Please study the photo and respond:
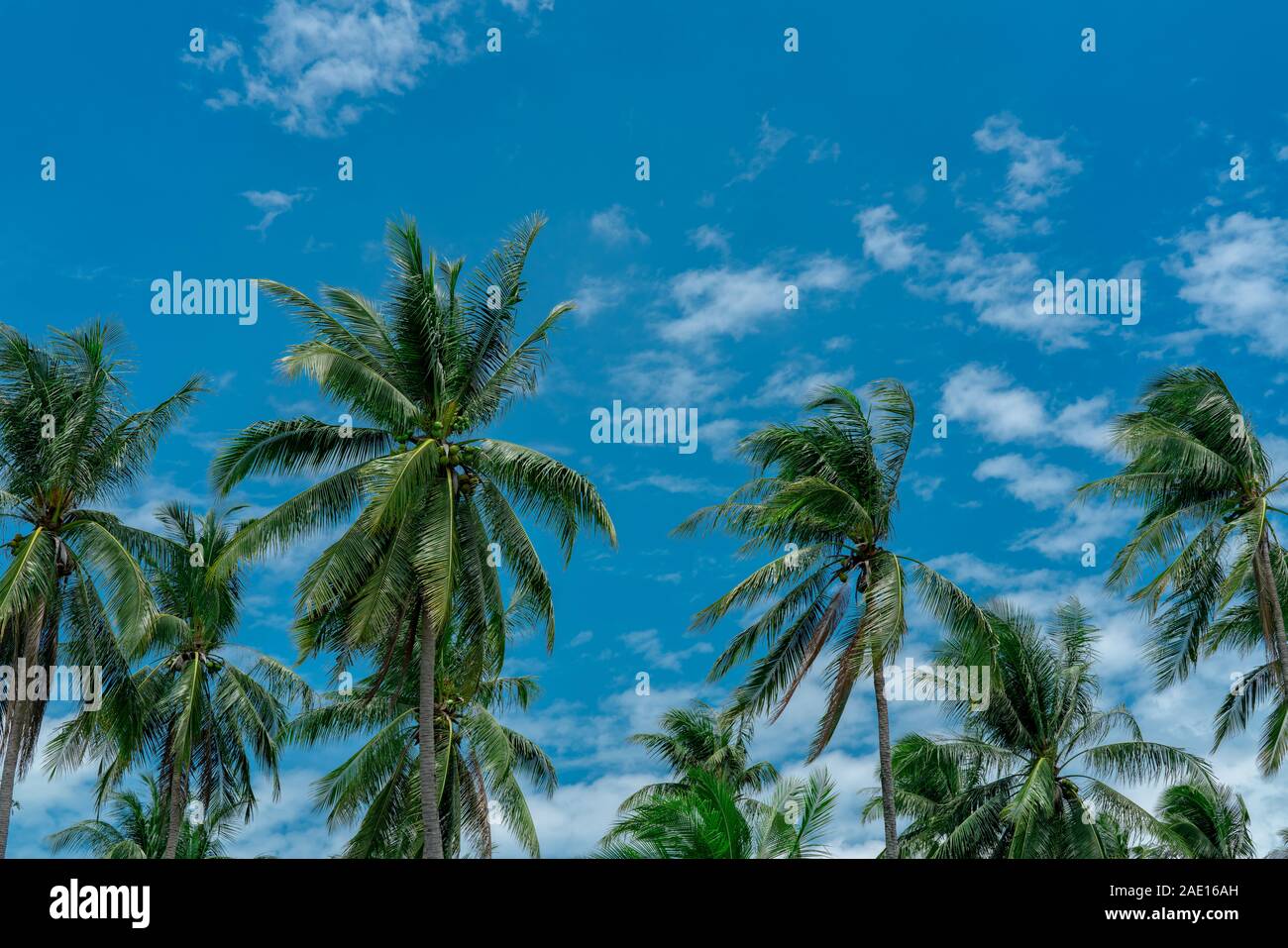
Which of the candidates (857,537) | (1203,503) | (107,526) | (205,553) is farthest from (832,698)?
(205,553)

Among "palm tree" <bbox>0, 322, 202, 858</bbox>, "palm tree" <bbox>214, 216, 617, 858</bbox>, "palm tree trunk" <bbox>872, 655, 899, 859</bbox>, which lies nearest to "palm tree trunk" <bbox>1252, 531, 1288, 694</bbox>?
"palm tree trunk" <bbox>872, 655, 899, 859</bbox>

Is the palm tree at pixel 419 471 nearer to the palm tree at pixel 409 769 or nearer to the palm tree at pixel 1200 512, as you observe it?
the palm tree at pixel 409 769

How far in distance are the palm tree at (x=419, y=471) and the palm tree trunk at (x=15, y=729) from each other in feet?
19.5

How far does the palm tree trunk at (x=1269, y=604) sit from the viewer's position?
25.6 meters

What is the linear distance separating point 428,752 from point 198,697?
10.9 metres

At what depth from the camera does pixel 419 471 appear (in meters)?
21.6

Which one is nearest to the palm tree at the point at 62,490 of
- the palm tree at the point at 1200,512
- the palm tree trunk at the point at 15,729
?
the palm tree trunk at the point at 15,729

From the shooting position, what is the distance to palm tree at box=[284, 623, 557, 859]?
2741cm

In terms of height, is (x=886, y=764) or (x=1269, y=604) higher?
(x=1269, y=604)

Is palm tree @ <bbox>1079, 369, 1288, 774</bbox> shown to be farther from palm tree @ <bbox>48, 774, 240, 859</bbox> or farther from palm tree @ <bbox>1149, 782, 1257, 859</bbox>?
palm tree @ <bbox>48, 774, 240, 859</bbox>

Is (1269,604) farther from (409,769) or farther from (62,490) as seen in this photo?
(62,490)

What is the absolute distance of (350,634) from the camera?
21594mm

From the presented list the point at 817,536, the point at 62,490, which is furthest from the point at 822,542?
the point at 62,490
